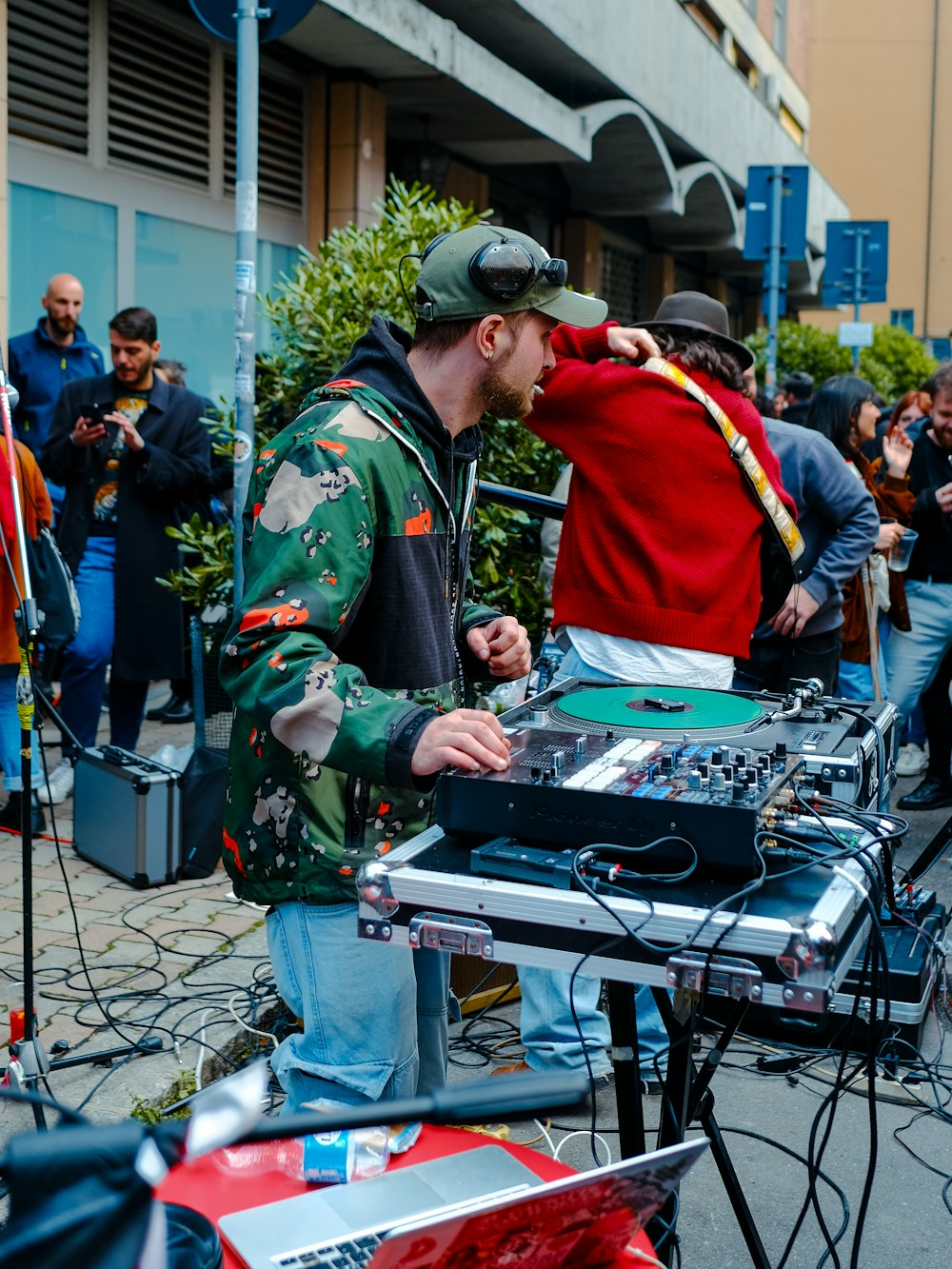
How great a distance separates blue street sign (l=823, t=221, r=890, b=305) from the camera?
1359 centimetres

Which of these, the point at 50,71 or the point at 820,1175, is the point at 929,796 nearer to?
the point at 820,1175

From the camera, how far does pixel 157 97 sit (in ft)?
29.9

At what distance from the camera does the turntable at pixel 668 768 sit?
187cm

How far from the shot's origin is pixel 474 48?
1045cm

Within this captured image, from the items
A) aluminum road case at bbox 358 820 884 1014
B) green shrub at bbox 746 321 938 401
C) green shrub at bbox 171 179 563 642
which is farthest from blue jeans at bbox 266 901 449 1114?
green shrub at bbox 746 321 938 401

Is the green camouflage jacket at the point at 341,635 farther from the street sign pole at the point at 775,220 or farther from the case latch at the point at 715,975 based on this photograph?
the street sign pole at the point at 775,220

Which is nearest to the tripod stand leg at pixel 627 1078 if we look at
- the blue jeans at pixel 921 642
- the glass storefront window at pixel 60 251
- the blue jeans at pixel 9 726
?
the blue jeans at pixel 9 726

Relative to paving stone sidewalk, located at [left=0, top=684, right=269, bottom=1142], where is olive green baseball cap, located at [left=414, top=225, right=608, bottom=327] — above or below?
above

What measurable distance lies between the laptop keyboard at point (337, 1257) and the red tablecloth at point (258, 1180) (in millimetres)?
68

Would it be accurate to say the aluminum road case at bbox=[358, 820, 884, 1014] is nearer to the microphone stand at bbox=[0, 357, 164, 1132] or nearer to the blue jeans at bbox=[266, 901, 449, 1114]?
the blue jeans at bbox=[266, 901, 449, 1114]

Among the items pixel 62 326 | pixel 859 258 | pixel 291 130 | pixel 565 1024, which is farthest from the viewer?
pixel 859 258

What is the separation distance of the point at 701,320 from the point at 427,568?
184 centimetres

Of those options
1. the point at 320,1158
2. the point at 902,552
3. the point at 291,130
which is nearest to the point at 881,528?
the point at 902,552

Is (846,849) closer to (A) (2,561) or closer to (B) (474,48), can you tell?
(A) (2,561)
